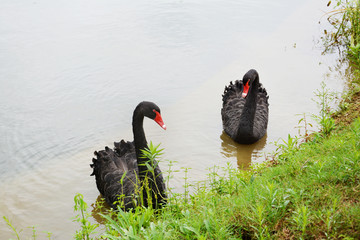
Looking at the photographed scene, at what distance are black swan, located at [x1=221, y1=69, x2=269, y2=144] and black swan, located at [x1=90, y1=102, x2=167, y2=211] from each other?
171 cm

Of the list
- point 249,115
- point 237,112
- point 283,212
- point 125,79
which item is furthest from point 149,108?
point 125,79

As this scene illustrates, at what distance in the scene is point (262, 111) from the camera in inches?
274

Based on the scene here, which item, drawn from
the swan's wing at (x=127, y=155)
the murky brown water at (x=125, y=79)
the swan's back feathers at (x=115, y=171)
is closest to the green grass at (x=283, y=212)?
the murky brown water at (x=125, y=79)

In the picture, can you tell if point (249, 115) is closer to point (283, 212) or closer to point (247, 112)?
point (247, 112)

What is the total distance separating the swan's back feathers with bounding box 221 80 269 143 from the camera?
6.62 meters

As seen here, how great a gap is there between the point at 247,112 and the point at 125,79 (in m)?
2.76

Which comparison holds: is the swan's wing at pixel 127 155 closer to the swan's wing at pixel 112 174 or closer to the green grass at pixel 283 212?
the swan's wing at pixel 112 174

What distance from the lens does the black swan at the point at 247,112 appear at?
6465 millimetres

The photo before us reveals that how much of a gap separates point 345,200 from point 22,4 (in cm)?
1081

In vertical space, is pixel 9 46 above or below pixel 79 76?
above

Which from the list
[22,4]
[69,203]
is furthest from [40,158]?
[22,4]

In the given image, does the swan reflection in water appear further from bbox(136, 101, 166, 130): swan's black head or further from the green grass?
the green grass

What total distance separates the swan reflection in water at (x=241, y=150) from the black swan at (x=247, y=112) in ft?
0.32

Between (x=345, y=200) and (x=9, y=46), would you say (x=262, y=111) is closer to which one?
(x=345, y=200)
